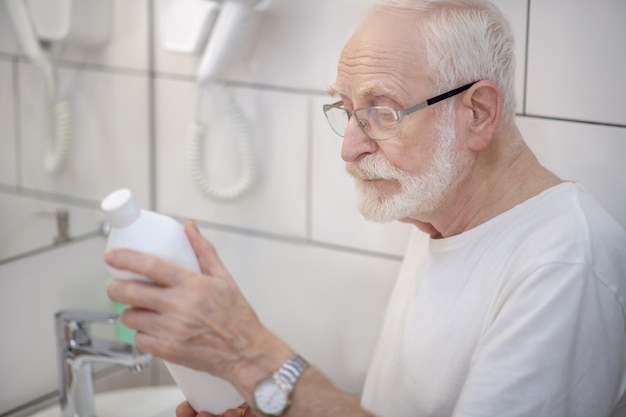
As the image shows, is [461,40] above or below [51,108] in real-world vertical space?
above

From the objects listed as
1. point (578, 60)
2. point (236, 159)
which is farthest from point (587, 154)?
point (236, 159)

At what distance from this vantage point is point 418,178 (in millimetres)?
1133

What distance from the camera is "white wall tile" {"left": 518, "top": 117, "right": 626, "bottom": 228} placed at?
3.95 feet

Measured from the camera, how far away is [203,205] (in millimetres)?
1676

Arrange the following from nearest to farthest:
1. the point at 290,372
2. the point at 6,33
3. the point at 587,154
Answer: the point at 290,372, the point at 587,154, the point at 6,33

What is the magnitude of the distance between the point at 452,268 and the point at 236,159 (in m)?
0.57

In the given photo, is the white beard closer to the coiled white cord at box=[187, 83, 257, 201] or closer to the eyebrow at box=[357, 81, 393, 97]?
the eyebrow at box=[357, 81, 393, 97]

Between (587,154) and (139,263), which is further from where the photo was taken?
(587,154)

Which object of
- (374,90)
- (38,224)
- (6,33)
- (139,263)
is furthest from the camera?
(38,224)

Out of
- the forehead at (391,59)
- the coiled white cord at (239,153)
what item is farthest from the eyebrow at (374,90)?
the coiled white cord at (239,153)

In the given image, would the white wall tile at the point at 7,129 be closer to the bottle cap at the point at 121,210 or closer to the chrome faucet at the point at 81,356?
the chrome faucet at the point at 81,356

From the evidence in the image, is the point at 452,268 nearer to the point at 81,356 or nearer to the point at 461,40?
the point at 461,40

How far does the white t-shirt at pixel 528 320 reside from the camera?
1000 mm

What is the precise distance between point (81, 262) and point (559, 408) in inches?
39.5
